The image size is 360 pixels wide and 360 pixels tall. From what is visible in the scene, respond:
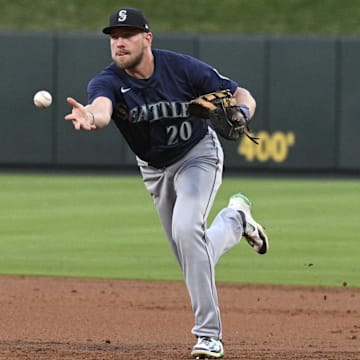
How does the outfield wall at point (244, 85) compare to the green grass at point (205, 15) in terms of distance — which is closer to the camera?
the outfield wall at point (244, 85)

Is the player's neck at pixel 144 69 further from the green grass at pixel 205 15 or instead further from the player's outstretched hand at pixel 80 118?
the green grass at pixel 205 15

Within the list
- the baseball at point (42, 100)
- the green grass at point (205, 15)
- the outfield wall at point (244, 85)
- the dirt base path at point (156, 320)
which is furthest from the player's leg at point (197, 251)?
the green grass at point (205, 15)

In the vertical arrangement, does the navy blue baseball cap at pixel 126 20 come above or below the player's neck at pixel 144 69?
above

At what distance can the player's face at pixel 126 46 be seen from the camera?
563 cm

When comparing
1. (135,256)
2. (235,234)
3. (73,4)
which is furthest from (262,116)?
(235,234)

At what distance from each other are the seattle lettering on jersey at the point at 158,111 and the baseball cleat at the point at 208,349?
1.13 meters

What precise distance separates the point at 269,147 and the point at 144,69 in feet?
41.4

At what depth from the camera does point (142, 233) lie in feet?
37.6

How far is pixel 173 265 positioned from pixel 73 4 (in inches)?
495

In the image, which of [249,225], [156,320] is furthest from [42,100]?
[156,320]

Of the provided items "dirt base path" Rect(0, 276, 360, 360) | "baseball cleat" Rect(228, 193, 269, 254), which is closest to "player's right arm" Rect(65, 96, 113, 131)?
"dirt base path" Rect(0, 276, 360, 360)

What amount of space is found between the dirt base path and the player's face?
4.82 feet

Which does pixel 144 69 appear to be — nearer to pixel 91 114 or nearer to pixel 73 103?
pixel 91 114

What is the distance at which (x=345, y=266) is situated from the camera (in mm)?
9641
